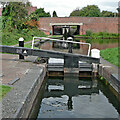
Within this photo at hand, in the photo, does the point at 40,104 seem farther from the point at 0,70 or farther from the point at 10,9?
the point at 10,9

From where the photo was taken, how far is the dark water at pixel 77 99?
5.74 metres

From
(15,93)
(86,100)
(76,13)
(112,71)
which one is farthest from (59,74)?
(76,13)

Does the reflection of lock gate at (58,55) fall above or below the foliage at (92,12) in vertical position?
below

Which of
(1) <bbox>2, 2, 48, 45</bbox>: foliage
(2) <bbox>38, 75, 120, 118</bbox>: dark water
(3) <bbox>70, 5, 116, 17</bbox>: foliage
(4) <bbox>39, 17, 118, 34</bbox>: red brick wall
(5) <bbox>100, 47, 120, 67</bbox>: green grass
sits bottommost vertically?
(2) <bbox>38, 75, 120, 118</bbox>: dark water

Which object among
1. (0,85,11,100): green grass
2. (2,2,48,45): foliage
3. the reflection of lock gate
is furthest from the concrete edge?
(2,2,48,45): foliage

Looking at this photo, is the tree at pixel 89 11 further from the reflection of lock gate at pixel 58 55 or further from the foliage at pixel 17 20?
the reflection of lock gate at pixel 58 55

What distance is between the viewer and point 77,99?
6973mm

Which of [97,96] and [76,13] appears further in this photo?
[76,13]

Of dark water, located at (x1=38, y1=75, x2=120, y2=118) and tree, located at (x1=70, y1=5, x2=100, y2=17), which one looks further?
tree, located at (x1=70, y1=5, x2=100, y2=17)

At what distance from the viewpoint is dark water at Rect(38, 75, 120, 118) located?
5.74 meters

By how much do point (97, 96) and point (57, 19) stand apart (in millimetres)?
38008

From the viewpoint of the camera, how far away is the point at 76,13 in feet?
300

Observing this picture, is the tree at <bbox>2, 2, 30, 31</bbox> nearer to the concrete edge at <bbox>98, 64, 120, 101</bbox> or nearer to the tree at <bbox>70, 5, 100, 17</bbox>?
the concrete edge at <bbox>98, 64, 120, 101</bbox>

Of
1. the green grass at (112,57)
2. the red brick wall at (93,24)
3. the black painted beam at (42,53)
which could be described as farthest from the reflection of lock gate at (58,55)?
the red brick wall at (93,24)
